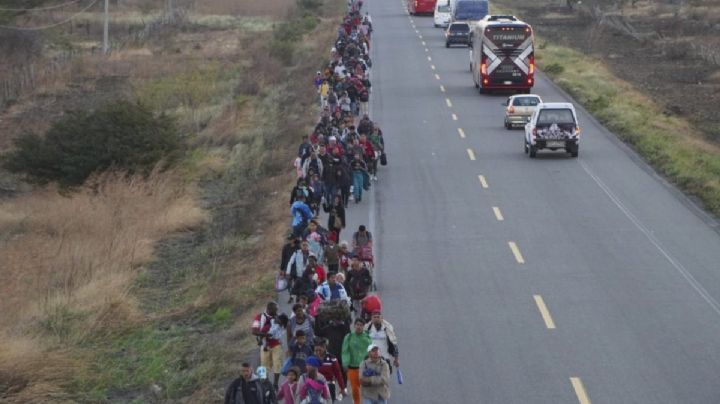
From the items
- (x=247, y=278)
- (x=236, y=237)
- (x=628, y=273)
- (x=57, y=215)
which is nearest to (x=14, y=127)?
(x=57, y=215)

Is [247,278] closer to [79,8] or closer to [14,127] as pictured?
[14,127]

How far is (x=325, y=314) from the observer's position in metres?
17.7

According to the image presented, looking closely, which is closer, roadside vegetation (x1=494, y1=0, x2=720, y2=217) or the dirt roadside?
roadside vegetation (x1=494, y1=0, x2=720, y2=217)

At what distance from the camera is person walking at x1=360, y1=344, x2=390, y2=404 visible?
53.0 ft

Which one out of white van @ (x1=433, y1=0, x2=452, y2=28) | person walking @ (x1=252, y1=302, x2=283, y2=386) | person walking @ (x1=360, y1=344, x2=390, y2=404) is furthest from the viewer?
white van @ (x1=433, y1=0, x2=452, y2=28)

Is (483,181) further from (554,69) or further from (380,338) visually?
(554,69)

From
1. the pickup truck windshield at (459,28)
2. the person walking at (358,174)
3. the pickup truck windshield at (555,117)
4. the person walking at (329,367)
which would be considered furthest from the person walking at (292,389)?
the pickup truck windshield at (459,28)

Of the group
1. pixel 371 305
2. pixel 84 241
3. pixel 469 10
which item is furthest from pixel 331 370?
pixel 469 10

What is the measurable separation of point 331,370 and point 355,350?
0.59 metres

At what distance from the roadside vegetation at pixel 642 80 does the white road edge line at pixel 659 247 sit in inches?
81.5

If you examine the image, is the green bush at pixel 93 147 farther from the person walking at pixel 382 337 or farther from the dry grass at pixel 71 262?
the person walking at pixel 382 337

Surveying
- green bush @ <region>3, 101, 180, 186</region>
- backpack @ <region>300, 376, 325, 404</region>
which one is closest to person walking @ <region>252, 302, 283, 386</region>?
backpack @ <region>300, 376, 325, 404</region>

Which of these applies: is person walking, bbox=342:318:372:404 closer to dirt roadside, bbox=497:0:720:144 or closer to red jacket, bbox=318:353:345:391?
red jacket, bbox=318:353:345:391

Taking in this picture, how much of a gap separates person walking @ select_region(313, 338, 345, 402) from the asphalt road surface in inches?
70.0
